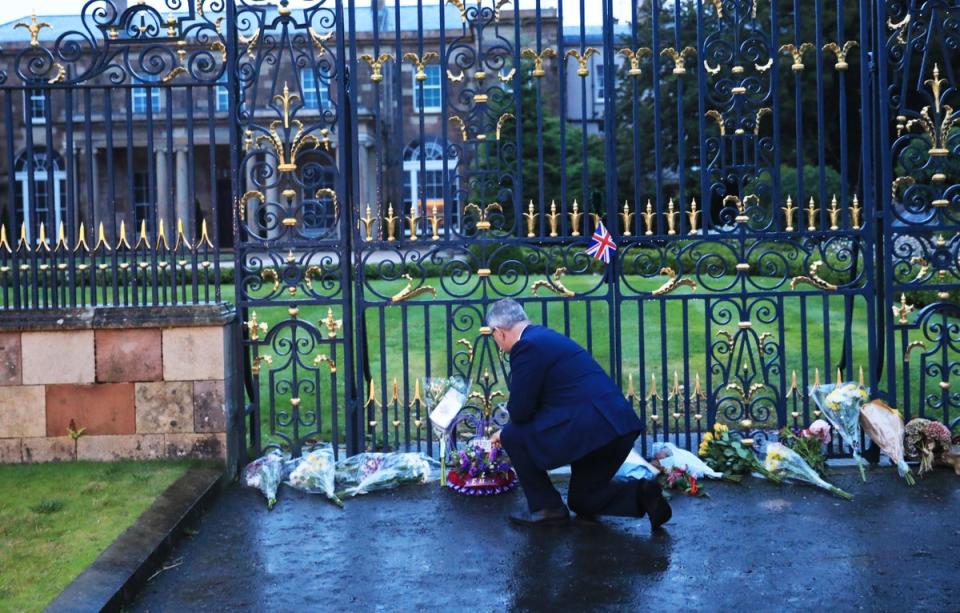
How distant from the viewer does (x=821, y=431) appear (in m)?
7.57

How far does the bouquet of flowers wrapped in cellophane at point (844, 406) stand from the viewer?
7.23 m

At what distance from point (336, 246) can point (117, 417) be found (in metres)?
1.96

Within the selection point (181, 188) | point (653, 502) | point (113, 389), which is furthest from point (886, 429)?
point (181, 188)

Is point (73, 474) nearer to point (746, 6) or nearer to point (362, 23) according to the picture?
point (746, 6)

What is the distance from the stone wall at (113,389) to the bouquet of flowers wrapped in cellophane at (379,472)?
0.87 metres

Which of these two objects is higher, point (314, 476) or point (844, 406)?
point (844, 406)

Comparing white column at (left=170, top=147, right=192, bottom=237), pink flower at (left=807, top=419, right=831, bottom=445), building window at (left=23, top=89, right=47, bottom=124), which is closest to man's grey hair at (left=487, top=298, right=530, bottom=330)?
pink flower at (left=807, top=419, right=831, bottom=445)

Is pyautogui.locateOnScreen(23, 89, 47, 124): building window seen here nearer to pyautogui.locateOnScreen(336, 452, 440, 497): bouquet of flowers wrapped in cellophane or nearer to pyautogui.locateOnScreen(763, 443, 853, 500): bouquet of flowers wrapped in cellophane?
pyautogui.locateOnScreen(336, 452, 440, 497): bouquet of flowers wrapped in cellophane

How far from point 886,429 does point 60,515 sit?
17.8 feet

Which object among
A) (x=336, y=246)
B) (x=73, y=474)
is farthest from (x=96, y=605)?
(x=336, y=246)

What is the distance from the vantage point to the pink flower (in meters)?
7.57

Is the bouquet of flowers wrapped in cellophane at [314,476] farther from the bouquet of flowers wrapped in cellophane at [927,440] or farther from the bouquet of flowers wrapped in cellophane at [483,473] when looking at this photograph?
the bouquet of flowers wrapped in cellophane at [927,440]

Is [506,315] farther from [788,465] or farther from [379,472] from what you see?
[788,465]

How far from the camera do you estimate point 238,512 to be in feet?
22.2
